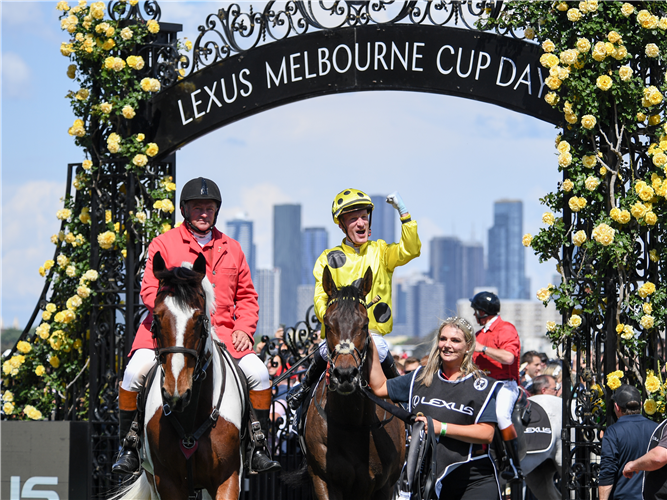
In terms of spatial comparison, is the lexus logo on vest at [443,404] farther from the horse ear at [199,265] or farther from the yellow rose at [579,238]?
the yellow rose at [579,238]

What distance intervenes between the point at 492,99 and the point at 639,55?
4.55ft

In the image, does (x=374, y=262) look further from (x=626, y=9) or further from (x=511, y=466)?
(x=626, y=9)

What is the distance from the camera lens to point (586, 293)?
330 inches

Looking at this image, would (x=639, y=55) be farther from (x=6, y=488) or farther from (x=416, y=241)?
(x=6, y=488)

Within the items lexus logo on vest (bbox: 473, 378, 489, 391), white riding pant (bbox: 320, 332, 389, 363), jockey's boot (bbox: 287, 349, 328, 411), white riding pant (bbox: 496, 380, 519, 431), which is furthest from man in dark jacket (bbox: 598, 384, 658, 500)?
jockey's boot (bbox: 287, 349, 328, 411)

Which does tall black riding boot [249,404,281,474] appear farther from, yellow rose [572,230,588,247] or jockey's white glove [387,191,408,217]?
yellow rose [572,230,588,247]

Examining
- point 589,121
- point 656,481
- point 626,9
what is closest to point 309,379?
point 656,481

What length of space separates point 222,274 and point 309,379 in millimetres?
1095

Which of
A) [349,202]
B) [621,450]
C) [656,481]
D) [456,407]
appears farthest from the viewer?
[349,202]

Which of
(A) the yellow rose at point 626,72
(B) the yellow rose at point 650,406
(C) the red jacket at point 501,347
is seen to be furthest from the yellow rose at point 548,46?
(B) the yellow rose at point 650,406

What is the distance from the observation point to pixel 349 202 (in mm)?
7000

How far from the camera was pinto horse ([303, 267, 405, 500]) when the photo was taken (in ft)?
20.2

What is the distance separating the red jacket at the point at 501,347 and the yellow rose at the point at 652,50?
2710 mm

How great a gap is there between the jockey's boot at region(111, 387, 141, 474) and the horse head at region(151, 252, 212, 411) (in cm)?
82
